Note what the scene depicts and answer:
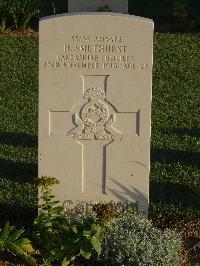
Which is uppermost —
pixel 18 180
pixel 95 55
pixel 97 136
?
pixel 95 55

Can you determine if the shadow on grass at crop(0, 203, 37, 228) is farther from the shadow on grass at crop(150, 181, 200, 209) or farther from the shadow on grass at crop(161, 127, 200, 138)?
the shadow on grass at crop(161, 127, 200, 138)

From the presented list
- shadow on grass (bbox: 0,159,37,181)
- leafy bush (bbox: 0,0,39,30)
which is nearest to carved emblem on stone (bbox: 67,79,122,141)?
shadow on grass (bbox: 0,159,37,181)

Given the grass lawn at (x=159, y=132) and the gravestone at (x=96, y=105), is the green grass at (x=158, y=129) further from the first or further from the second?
the gravestone at (x=96, y=105)

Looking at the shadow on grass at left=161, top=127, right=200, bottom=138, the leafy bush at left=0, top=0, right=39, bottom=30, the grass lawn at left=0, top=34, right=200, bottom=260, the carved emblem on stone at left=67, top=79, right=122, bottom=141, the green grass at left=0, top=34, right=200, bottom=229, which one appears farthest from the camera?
the leafy bush at left=0, top=0, right=39, bottom=30

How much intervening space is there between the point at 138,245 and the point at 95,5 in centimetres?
652

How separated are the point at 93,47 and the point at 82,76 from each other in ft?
0.67

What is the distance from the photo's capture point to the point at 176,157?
6746mm

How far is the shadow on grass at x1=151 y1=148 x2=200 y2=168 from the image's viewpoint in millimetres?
6623

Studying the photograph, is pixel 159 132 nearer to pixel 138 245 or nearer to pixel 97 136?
pixel 97 136

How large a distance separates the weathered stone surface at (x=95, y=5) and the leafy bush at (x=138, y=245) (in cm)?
571

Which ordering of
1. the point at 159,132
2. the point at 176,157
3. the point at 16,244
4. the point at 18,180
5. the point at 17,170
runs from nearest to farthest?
the point at 16,244 → the point at 18,180 → the point at 17,170 → the point at 176,157 → the point at 159,132

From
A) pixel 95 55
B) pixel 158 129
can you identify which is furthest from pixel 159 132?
pixel 95 55

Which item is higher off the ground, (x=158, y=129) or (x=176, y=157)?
(x=158, y=129)

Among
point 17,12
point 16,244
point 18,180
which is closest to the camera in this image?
point 16,244
